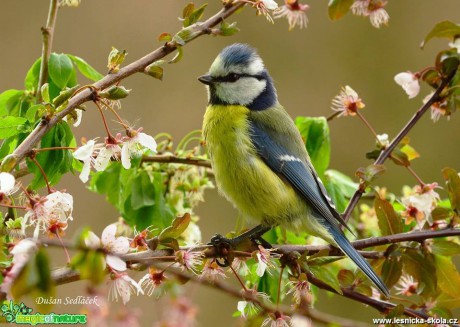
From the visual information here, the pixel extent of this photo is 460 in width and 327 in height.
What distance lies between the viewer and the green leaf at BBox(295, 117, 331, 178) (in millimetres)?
1452

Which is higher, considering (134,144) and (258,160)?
(134,144)

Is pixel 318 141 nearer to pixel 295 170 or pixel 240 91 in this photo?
pixel 295 170

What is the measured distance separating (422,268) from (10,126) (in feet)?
2.38

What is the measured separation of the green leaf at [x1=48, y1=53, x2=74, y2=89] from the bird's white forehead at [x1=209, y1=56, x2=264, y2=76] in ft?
1.80

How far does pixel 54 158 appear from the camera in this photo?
1052 mm

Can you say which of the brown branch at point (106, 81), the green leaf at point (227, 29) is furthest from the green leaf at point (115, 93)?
the green leaf at point (227, 29)

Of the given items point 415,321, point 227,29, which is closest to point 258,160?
point 227,29

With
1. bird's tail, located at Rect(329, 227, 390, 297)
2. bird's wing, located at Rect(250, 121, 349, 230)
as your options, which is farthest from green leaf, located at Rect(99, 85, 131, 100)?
bird's wing, located at Rect(250, 121, 349, 230)

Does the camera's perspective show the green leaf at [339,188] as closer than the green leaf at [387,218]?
No

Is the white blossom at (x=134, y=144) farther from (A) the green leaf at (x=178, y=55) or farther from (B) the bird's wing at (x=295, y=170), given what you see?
(B) the bird's wing at (x=295, y=170)

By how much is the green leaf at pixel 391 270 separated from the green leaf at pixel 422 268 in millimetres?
13

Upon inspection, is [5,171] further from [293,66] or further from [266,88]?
[293,66]

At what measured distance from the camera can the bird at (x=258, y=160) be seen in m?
1.51

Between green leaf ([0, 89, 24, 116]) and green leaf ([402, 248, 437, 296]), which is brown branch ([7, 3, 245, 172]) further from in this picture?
green leaf ([402, 248, 437, 296])
